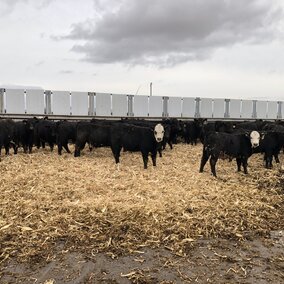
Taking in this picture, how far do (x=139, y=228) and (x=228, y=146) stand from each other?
6.11m

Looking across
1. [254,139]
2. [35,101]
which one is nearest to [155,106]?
[35,101]

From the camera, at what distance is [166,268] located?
5.57 m

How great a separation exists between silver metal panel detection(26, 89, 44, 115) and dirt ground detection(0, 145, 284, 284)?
15.2 meters

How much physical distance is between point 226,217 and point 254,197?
192 cm

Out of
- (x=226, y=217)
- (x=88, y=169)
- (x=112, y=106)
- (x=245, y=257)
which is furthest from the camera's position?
(x=112, y=106)

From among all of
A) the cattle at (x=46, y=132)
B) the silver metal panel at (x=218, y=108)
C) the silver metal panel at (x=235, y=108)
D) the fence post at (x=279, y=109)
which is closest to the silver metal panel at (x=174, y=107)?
the silver metal panel at (x=218, y=108)

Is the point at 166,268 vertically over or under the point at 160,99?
under

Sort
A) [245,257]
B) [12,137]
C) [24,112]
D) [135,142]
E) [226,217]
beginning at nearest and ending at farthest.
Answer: [245,257], [226,217], [135,142], [12,137], [24,112]

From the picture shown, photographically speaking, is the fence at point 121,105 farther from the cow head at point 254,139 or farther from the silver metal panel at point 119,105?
the cow head at point 254,139

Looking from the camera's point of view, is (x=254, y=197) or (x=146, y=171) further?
(x=146, y=171)

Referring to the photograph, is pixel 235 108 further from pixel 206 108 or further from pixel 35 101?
pixel 35 101

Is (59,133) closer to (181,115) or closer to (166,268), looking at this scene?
(166,268)

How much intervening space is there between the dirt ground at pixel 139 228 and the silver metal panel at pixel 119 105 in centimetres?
1791

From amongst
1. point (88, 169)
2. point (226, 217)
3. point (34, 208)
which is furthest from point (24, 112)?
point (226, 217)
